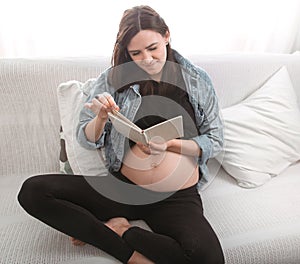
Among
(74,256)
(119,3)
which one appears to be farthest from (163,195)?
(119,3)

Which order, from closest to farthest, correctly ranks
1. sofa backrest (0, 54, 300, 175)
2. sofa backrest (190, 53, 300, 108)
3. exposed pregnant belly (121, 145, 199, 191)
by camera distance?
exposed pregnant belly (121, 145, 199, 191) → sofa backrest (0, 54, 300, 175) → sofa backrest (190, 53, 300, 108)

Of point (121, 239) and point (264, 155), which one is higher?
point (264, 155)

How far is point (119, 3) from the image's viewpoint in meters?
1.67

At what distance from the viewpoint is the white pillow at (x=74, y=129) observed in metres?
1.34

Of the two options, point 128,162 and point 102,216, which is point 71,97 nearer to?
point 128,162

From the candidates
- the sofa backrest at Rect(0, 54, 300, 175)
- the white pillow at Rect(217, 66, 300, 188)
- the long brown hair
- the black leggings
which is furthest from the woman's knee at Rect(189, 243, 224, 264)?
the sofa backrest at Rect(0, 54, 300, 175)

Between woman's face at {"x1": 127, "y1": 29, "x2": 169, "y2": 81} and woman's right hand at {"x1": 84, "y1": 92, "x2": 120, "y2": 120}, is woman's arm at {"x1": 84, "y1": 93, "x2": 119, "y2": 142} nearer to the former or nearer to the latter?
woman's right hand at {"x1": 84, "y1": 92, "x2": 120, "y2": 120}

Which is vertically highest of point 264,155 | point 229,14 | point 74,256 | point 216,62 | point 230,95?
point 229,14

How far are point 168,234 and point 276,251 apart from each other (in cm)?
35

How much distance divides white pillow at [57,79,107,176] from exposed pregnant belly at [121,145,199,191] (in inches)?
5.9

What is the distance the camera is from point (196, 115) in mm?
1297

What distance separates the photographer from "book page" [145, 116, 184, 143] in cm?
101

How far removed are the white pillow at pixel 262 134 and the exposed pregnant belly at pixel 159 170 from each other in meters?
0.30

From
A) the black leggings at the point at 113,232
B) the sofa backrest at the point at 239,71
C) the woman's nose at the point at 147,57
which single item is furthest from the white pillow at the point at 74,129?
the sofa backrest at the point at 239,71
